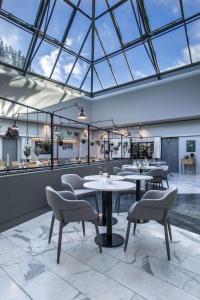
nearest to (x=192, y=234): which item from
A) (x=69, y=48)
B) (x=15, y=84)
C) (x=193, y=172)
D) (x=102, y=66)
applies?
(x=193, y=172)

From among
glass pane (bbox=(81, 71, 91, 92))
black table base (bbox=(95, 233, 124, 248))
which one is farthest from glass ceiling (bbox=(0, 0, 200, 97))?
black table base (bbox=(95, 233, 124, 248))

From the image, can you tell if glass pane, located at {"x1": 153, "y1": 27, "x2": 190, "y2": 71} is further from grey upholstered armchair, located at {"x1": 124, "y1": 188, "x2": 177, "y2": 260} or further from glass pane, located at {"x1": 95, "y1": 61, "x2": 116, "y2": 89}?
grey upholstered armchair, located at {"x1": 124, "y1": 188, "x2": 177, "y2": 260}

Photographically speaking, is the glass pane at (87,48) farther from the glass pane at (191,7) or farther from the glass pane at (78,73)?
the glass pane at (191,7)

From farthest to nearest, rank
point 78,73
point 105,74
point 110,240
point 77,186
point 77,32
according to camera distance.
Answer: point 105,74
point 78,73
point 77,32
point 77,186
point 110,240

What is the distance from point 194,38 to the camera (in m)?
8.45

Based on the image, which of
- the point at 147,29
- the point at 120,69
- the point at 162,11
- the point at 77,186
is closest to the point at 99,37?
the point at 120,69

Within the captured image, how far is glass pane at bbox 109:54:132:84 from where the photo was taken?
10.9 m

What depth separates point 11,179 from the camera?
3207mm

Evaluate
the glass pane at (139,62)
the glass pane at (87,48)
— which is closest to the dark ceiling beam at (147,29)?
the glass pane at (139,62)

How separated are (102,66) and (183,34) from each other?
4.56 m

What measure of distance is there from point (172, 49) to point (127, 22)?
2451 millimetres

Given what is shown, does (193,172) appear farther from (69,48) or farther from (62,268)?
(62,268)

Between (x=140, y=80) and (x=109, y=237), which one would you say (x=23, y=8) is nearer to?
(x=140, y=80)

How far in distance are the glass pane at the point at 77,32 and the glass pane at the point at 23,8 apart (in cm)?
194
